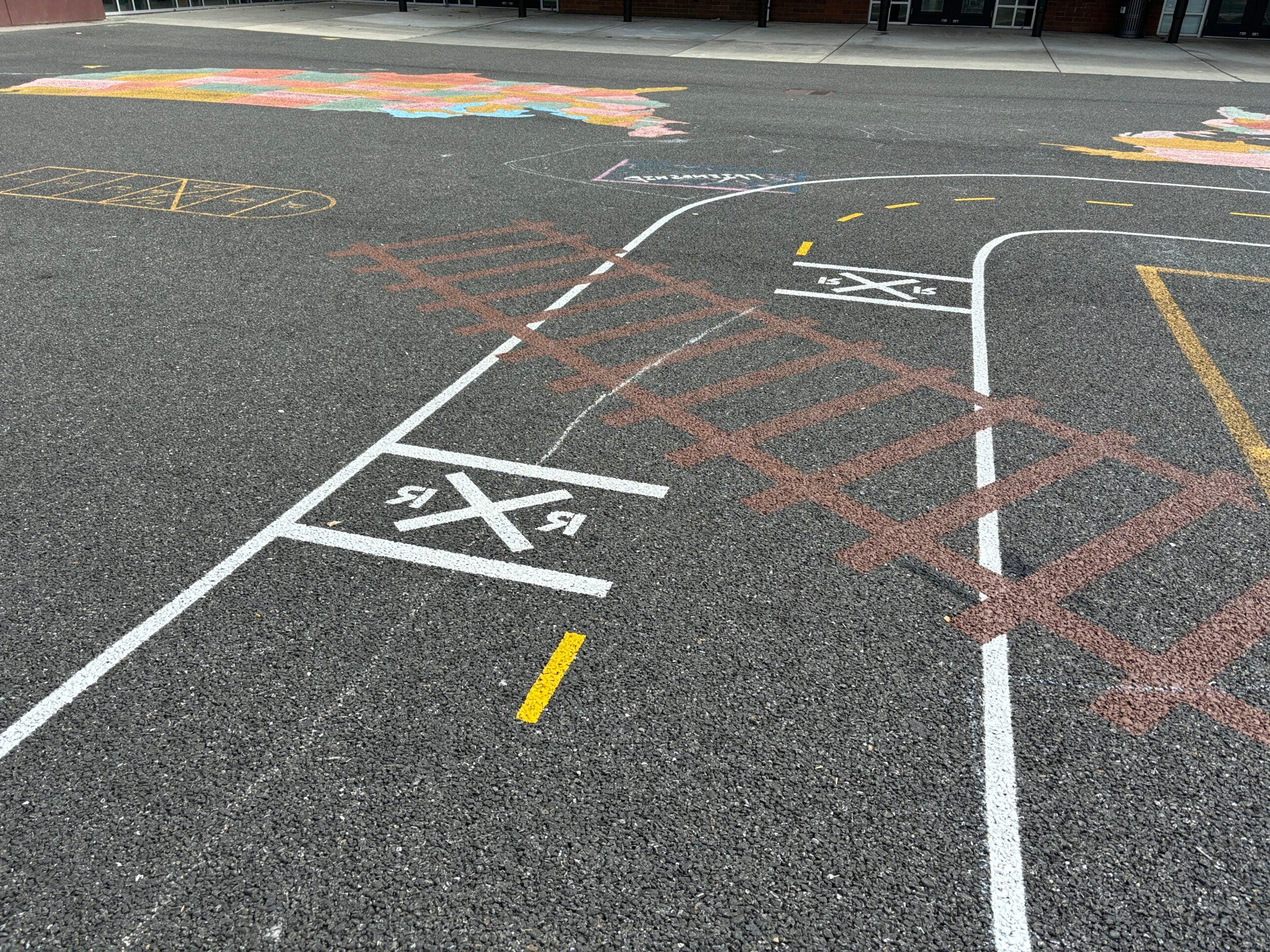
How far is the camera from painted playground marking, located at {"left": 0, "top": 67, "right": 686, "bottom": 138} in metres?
19.2

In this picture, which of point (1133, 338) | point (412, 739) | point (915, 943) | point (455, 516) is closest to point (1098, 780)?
point (915, 943)

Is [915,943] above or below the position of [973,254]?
below

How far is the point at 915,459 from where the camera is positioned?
21.7ft

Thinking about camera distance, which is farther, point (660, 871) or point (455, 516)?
point (455, 516)

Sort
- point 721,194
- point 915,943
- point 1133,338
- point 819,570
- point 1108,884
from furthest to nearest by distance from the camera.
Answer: point 721,194 < point 1133,338 < point 819,570 < point 1108,884 < point 915,943

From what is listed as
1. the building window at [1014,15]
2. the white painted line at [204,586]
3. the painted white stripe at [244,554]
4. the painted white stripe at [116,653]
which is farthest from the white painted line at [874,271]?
the building window at [1014,15]

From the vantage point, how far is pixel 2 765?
408 cm

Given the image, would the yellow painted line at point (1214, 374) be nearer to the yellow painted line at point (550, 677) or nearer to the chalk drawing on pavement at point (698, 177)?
the yellow painted line at point (550, 677)

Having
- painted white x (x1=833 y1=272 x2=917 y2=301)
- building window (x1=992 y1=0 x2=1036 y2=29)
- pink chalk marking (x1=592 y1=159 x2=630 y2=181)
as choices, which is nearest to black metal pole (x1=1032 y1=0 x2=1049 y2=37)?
building window (x1=992 y1=0 x2=1036 y2=29)

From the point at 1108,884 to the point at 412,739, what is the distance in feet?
10.3

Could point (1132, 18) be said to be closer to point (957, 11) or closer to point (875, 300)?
point (957, 11)

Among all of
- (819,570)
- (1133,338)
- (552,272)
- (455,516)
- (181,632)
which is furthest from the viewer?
(552,272)

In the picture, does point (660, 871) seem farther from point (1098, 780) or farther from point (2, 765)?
point (2, 765)

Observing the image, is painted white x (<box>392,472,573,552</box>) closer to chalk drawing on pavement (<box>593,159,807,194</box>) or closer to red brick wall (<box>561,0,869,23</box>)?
chalk drawing on pavement (<box>593,159,807,194</box>)
